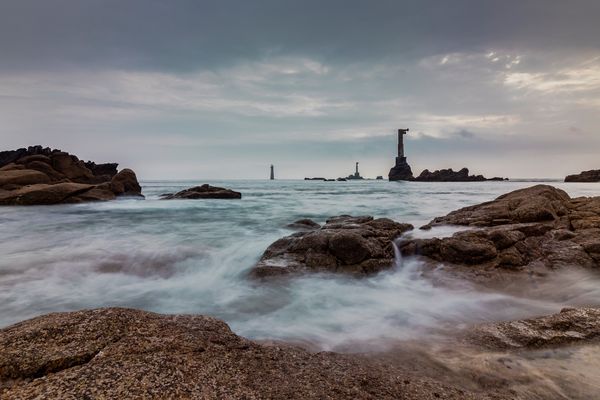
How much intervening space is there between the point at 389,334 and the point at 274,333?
139 cm

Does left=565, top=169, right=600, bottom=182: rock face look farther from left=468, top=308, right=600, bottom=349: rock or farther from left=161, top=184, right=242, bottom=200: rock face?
left=468, top=308, right=600, bottom=349: rock

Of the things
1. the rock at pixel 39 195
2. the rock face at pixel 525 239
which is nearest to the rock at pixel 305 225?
the rock face at pixel 525 239

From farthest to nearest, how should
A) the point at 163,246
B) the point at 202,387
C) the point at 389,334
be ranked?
the point at 163,246 → the point at 389,334 → the point at 202,387

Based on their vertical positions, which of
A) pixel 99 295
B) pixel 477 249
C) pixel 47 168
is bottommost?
pixel 99 295

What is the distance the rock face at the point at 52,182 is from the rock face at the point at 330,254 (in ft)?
58.6

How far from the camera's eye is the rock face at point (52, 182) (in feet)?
62.9

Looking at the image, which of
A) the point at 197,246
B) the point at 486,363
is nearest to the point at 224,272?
the point at 197,246

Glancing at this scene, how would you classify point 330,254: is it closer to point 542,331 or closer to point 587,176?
point 542,331

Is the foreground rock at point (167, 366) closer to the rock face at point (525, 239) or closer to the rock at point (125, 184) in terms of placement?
the rock face at point (525, 239)

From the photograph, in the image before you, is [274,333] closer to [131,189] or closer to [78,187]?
[78,187]

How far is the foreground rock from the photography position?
2066 millimetres

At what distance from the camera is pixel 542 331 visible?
Answer: 3688 millimetres

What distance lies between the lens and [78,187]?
2128 centimetres

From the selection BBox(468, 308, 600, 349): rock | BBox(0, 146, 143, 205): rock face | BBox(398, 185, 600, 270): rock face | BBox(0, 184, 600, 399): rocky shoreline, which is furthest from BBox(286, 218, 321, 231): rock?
BBox(0, 146, 143, 205): rock face
